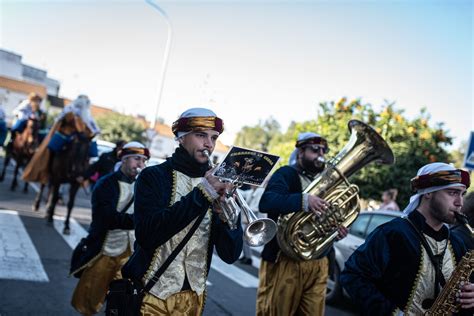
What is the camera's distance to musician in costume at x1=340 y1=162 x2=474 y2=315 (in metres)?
2.77

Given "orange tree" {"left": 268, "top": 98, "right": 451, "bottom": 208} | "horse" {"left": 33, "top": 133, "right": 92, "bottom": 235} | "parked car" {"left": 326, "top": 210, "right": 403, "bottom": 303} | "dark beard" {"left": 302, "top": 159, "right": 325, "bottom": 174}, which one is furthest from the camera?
"orange tree" {"left": 268, "top": 98, "right": 451, "bottom": 208}

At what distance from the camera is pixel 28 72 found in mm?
73312

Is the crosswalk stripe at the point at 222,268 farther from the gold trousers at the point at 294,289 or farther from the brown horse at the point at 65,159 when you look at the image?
the gold trousers at the point at 294,289

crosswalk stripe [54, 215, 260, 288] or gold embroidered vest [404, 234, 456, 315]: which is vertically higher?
gold embroidered vest [404, 234, 456, 315]

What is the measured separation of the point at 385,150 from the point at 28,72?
7862 centimetres

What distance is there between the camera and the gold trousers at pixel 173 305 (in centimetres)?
270

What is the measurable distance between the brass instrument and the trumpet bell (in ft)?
3.43

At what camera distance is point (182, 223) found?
8.39 feet

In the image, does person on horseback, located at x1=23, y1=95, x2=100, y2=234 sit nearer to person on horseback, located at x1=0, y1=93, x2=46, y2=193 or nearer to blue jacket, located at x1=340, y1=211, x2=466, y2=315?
person on horseback, located at x1=0, y1=93, x2=46, y2=193

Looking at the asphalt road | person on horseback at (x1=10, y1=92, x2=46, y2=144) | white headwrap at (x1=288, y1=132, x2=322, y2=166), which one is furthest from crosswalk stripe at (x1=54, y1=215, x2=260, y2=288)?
person on horseback at (x1=10, y1=92, x2=46, y2=144)

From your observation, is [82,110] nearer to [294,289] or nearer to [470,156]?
[294,289]

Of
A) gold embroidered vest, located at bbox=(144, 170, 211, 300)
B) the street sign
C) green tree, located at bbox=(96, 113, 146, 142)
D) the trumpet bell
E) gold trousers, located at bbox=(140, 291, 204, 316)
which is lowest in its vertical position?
green tree, located at bbox=(96, 113, 146, 142)

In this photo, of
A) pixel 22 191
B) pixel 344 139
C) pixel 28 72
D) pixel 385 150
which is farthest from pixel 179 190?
pixel 28 72

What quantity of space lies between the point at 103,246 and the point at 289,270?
5.80ft
